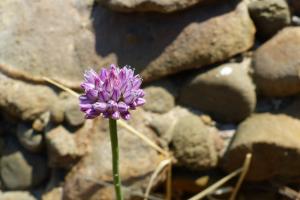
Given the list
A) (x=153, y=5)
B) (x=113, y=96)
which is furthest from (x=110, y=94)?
(x=153, y=5)

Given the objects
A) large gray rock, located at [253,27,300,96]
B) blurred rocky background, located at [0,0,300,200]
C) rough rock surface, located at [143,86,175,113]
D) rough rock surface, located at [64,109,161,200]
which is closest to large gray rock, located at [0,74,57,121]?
blurred rocky background, located at [0,0,300,200]

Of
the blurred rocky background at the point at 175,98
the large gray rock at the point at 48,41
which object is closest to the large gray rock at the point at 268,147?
the blurred rocky background at the point at 175,98

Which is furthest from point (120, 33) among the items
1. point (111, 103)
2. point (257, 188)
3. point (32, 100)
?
point (111, 103)

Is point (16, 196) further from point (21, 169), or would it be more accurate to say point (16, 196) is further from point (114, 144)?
point (114, 144)

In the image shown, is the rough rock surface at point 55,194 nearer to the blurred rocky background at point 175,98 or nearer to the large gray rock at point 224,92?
the blurred rocky background at point 175,98

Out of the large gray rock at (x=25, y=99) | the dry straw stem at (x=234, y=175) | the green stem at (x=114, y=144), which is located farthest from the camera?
the large gray rock at (x=25, y=99)

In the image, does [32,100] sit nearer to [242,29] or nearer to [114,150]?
[242,29]

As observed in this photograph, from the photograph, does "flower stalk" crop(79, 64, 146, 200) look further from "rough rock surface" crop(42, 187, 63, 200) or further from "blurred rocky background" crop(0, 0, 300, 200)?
"rough rock surface" crop(42, 187, 63, 200)
